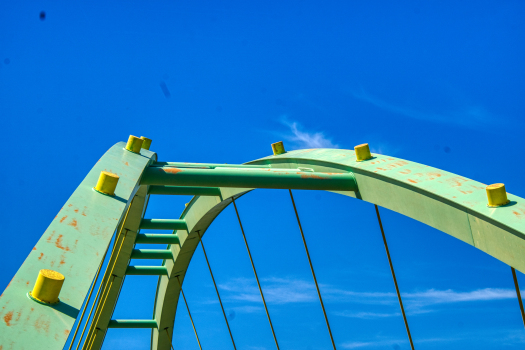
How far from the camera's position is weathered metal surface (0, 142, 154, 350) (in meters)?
2.43

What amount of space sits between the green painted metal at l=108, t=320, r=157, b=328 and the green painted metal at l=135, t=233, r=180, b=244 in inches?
149

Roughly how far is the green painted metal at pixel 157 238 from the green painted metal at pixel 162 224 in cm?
62

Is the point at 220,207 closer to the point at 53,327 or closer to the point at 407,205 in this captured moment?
the point at 407,205

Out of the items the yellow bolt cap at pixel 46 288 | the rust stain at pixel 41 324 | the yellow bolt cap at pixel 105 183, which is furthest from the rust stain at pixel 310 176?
the rust stain at pixel 41 324

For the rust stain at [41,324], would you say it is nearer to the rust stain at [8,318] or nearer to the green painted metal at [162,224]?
the rust stain at [8,318]

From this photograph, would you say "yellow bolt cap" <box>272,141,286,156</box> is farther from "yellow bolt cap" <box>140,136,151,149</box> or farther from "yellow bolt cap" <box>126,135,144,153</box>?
"yellow bolt cap" <box>126,135,144,153</box>

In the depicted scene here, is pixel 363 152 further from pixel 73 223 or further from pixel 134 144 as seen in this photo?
pixel 73 223

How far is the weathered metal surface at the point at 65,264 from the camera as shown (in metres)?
2.43

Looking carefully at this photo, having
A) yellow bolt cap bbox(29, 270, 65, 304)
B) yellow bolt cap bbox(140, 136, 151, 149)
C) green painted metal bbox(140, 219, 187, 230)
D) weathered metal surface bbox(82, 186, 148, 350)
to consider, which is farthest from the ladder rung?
yellow bolt cap bbox(29, 270, 65, 304)

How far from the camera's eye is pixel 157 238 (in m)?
11.2

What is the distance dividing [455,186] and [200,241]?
7591mm

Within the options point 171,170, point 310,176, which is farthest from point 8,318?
point 310,176

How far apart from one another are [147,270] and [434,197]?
9.65 metres

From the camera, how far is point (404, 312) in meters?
5.15
